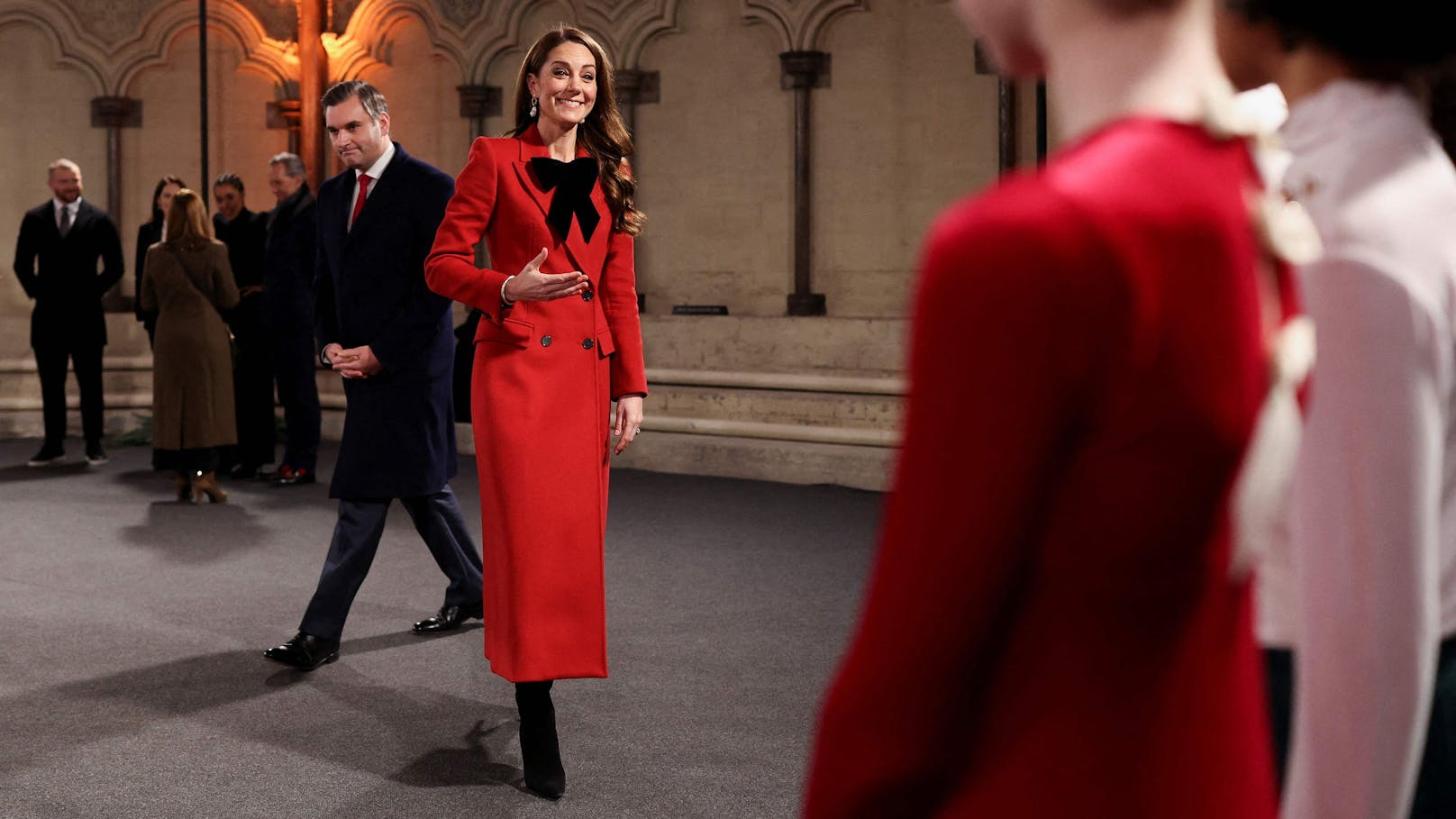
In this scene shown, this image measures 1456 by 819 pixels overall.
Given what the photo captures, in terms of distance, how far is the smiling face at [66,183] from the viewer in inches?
338

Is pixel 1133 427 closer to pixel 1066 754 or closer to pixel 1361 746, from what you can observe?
pixel 1066 754

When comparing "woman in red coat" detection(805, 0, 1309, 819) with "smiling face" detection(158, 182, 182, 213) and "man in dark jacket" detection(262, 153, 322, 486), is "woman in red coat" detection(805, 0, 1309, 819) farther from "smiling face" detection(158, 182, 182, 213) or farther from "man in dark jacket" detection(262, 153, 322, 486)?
"smiling face" detection(158, 182, 182, 213)

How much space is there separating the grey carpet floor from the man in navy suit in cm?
34

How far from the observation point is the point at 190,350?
731cm

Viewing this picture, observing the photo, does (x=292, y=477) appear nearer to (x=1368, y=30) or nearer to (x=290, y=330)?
(x=290, y=330)

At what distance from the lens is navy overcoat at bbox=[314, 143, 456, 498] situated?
4.05m

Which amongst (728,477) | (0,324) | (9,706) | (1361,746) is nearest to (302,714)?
(9,706)

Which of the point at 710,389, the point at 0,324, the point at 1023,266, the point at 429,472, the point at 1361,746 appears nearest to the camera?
the point at 1023,266

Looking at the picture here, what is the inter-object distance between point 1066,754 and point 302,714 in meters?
3.23

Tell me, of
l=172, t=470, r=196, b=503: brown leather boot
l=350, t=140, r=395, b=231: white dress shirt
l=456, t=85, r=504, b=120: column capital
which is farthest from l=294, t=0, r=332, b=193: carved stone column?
l=350, t=140, r=395, b=231: white dress shirt

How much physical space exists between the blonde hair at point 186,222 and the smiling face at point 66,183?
1.68 m

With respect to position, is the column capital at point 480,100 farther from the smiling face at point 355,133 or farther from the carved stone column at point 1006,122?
the smiling face at point 355,133

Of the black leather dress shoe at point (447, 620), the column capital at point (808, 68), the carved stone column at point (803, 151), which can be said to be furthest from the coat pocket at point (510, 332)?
the column capital at point (808, 68)

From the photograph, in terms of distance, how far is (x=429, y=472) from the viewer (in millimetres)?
4250
